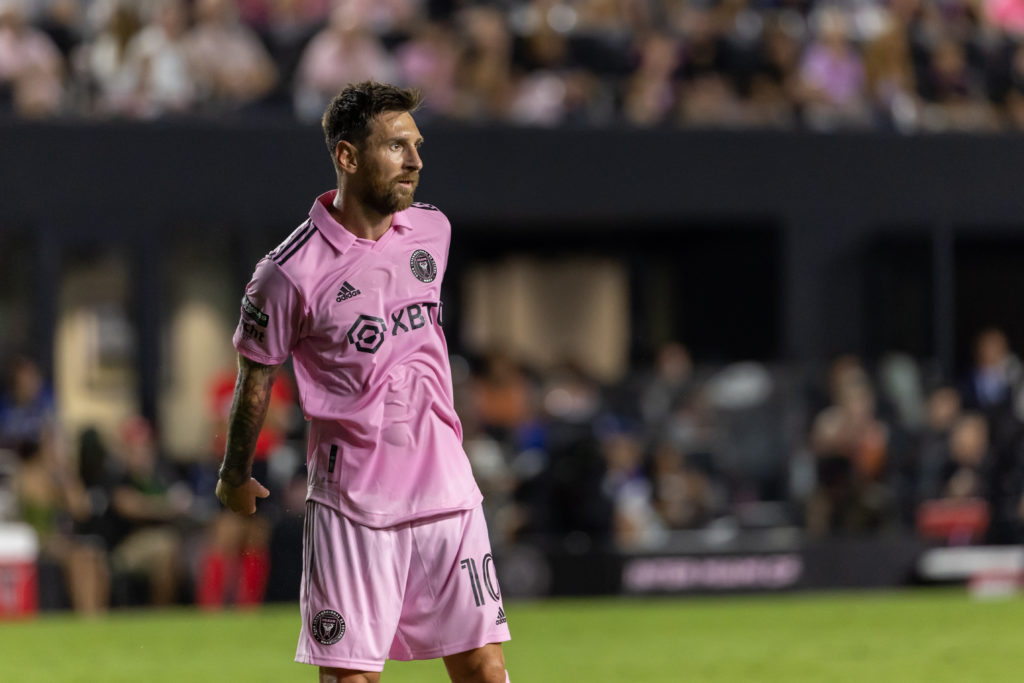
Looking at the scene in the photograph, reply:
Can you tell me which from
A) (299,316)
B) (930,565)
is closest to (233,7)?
(930,565)

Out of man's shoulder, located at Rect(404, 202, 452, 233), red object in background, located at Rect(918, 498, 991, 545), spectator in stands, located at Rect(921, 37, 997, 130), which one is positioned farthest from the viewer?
spectator in stands, located at Rect(921, 37, 997, 130)

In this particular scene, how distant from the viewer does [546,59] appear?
1505 centimetres

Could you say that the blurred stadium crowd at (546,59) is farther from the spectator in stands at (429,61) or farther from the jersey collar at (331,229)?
the jersey collar at (331,229)

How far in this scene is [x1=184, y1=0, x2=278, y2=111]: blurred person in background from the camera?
14.0m

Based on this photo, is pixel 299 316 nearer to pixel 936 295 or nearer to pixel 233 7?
pixel 233 7

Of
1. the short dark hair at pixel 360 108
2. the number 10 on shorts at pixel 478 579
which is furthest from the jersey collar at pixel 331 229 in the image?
the number 10 on shorts at pixel 478 579

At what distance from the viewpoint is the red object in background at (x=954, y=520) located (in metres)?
14.0

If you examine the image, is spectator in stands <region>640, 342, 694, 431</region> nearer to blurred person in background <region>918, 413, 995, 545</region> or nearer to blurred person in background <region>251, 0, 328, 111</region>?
blurred person in background <region>918, 413, 995, 545</region>

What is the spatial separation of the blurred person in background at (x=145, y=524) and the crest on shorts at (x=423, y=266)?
8.26 metres

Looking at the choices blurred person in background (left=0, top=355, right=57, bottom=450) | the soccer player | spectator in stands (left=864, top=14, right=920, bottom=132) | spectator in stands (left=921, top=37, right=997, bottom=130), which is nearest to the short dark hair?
the soccer player

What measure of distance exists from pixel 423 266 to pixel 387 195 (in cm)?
23

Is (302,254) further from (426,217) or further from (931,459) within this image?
(931,459)

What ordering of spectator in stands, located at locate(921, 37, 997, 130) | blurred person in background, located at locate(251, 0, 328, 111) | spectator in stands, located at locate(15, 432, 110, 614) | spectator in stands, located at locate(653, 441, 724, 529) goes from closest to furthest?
spectator in stands, located at locate(15, 432, 110, 614) → spectator in stands, located at locate(653, 441, 724, 529) → blurred person in background, located at locate(251, 0, 328, 111) → spectator in stands, located at locate(921, 37, 997, 130)

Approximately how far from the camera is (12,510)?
12648mm
